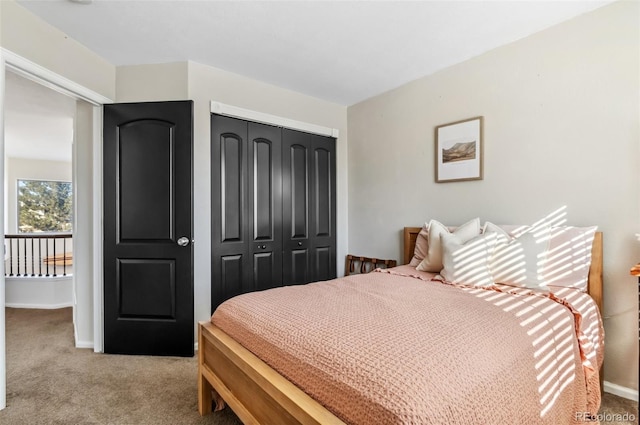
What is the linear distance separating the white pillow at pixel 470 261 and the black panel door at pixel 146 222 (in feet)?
6.53

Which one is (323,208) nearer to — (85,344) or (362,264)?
(362,264)

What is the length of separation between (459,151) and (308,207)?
64.3 inches

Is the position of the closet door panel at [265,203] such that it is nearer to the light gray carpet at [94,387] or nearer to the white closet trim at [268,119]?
the white closet trim at [268,119]

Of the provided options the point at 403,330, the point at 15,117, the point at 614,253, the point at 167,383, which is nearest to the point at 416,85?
the point at 614,253

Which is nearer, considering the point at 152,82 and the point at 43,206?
the point at 152,82

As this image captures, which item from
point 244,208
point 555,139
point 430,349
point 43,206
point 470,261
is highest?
point 555,139

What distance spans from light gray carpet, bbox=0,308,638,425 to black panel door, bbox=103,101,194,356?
0.82 feet

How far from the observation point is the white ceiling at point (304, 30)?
2.03m

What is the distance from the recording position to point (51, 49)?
86.8 inches

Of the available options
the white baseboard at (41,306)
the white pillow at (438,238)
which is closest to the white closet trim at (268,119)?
the white pillow at (438,238)

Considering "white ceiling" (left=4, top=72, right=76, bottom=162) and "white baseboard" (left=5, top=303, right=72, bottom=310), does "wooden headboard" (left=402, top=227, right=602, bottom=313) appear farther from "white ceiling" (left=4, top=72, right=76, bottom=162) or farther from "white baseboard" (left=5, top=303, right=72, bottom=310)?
"white baseboard" (left=5, top=303, right=72, bottom=310)

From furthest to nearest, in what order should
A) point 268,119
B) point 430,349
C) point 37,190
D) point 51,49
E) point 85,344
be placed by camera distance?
1. point 37,190
2. point 268,119
3. point 85,344
4. point 51,49
5. point 430,349

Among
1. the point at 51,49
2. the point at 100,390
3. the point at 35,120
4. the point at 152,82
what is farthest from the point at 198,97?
the point at 35,120

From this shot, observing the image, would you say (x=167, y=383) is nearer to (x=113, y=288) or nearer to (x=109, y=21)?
(x=113, y=288)
